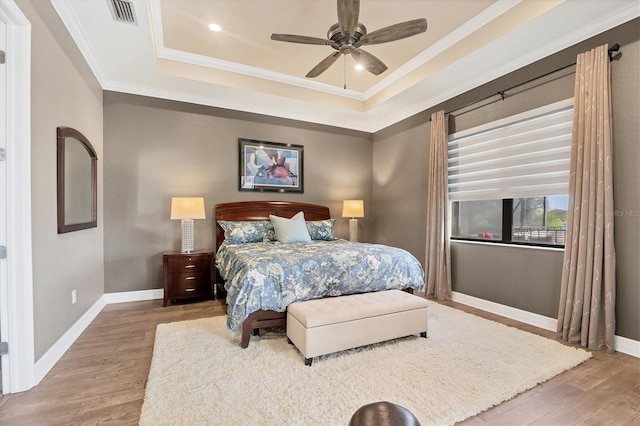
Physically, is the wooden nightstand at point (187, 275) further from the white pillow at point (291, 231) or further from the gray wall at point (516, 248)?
the gray wall at point (516, 248)

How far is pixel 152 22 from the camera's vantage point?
2924 mm

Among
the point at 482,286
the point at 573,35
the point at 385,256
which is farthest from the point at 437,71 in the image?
the point at 482,286

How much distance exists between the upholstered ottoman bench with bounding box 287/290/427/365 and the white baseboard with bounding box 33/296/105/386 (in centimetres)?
172

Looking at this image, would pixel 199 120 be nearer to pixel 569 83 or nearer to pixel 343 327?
pixel 343 327

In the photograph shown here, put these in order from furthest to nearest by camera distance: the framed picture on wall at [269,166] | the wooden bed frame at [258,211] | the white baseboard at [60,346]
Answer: the framed picture on wall at [269,166], the wooden bed frame at [258,211], the white baseboard at [60,346]

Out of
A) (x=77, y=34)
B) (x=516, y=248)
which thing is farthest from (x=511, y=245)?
(x=77, y=34)

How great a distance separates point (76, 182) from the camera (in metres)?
2.82

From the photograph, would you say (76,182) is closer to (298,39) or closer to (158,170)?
(158,170)

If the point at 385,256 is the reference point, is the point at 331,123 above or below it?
above

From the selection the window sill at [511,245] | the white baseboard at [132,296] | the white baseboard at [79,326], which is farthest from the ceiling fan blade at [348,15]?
the white baseboard at [132,296]

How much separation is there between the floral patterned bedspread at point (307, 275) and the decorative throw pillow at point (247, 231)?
75 centimetres

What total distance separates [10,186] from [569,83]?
457 centimetres

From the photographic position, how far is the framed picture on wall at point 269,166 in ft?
15.1

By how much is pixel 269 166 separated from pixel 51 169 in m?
2.82
